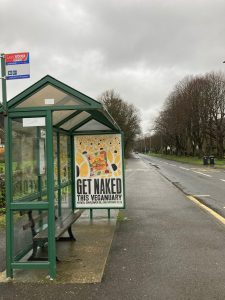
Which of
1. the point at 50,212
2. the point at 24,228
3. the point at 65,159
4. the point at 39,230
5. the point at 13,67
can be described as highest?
the point at 13,67

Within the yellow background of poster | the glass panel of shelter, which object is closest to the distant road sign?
the glass panel of shelter

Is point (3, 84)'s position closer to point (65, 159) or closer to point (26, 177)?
point (26, 177)

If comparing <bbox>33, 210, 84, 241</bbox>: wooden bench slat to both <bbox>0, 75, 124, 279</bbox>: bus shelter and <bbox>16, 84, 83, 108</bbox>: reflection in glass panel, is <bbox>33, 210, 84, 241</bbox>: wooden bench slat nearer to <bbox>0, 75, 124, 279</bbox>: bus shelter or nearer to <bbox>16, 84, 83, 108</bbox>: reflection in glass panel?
<bbox>0, 75, 124, 279</bbox>: bus shelter

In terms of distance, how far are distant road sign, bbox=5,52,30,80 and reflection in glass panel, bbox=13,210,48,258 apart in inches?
71.4

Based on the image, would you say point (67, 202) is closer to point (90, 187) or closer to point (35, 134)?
point (90, 187)

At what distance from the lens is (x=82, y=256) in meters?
6.16

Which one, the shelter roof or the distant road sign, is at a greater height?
the distant road sign

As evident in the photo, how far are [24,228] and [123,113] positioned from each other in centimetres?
5977

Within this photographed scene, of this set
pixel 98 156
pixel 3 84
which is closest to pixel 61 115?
pixel 3 84

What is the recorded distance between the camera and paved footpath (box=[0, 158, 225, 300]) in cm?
Result: 458

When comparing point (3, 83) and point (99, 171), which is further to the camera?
point (99, 171)

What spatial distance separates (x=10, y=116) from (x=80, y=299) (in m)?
2.51

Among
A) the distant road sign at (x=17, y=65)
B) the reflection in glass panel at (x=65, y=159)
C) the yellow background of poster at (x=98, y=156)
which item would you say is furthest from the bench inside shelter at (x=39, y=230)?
the yellow background of poster at (x=98, y=156)

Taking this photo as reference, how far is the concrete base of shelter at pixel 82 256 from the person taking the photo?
516cm
